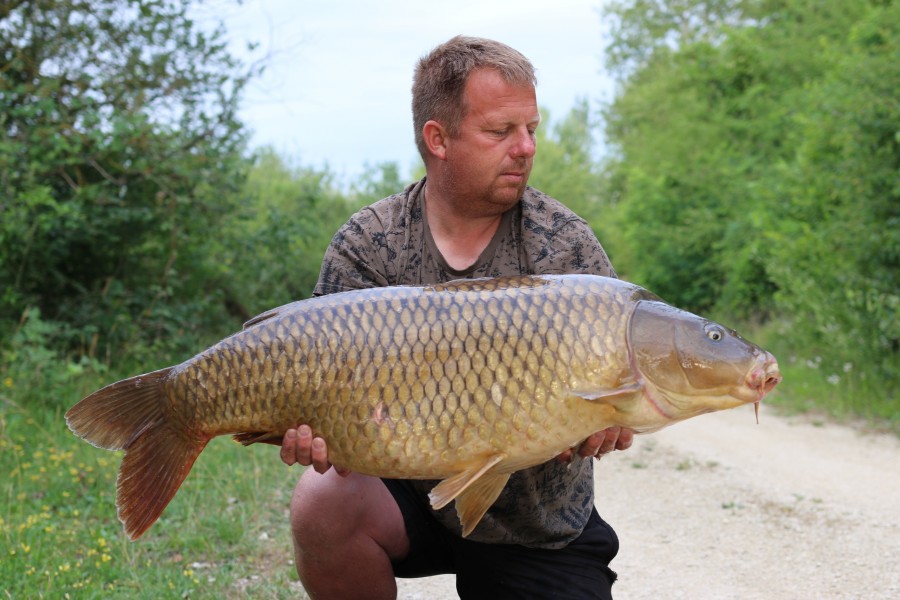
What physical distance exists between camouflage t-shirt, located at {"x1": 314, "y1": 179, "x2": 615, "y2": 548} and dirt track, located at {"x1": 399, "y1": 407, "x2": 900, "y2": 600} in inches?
45.4

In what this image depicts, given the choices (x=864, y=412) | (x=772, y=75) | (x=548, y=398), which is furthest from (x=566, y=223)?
(x=772, y=75)

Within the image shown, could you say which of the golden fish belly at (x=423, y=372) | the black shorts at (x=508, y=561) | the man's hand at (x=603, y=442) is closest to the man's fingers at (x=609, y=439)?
the man's hand at (x=603, y=442)

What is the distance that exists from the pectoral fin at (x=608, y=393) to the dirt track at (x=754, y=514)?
1.77 m

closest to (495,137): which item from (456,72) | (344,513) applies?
(456,72)

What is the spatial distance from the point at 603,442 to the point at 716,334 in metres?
0.36

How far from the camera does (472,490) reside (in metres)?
2.06

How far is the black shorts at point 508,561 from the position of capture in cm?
250

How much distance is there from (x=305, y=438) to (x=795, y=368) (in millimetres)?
7190

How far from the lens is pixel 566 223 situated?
2559 mm

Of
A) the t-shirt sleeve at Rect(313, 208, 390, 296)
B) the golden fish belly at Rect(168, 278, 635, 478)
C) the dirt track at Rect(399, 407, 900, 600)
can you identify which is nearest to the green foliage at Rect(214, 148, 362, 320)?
the dirt track at Rect(399, 407, 900, 600)

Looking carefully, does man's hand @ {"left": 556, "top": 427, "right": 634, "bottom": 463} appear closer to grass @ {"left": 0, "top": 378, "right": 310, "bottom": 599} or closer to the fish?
the fish

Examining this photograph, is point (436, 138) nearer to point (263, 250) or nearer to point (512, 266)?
point (512, 266)

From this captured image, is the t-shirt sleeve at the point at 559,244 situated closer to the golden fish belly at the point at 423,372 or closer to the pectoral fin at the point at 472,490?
the golden fish belly at the point at 423,372

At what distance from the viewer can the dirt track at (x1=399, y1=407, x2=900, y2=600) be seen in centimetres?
364
